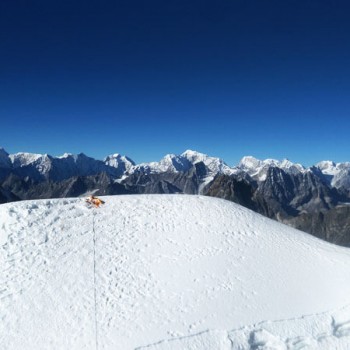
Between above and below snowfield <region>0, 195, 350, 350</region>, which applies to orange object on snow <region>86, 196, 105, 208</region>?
above

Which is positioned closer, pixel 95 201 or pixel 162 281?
pixel 162 281

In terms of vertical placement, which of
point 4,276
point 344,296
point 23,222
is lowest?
point 344,296

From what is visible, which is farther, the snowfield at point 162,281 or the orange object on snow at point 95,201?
the orange object on snow at point 95,201

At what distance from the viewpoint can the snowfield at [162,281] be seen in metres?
16.0

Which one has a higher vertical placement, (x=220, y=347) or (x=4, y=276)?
(x=4, y=276)

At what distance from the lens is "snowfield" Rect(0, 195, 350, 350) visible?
16047mm

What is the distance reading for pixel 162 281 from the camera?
19719mm

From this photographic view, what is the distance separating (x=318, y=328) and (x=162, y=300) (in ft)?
25.0

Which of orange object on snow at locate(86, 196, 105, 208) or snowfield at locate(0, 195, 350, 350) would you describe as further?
orange object on snow at locate(86, 196, 105, 208)

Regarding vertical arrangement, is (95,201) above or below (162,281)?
above

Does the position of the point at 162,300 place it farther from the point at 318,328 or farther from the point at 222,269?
the point at 318,328

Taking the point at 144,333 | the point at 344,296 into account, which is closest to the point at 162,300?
the point at 144,333

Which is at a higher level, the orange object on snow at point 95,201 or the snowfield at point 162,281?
the orange object on snow at point 95,201

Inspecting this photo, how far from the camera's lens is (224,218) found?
27578 mm
